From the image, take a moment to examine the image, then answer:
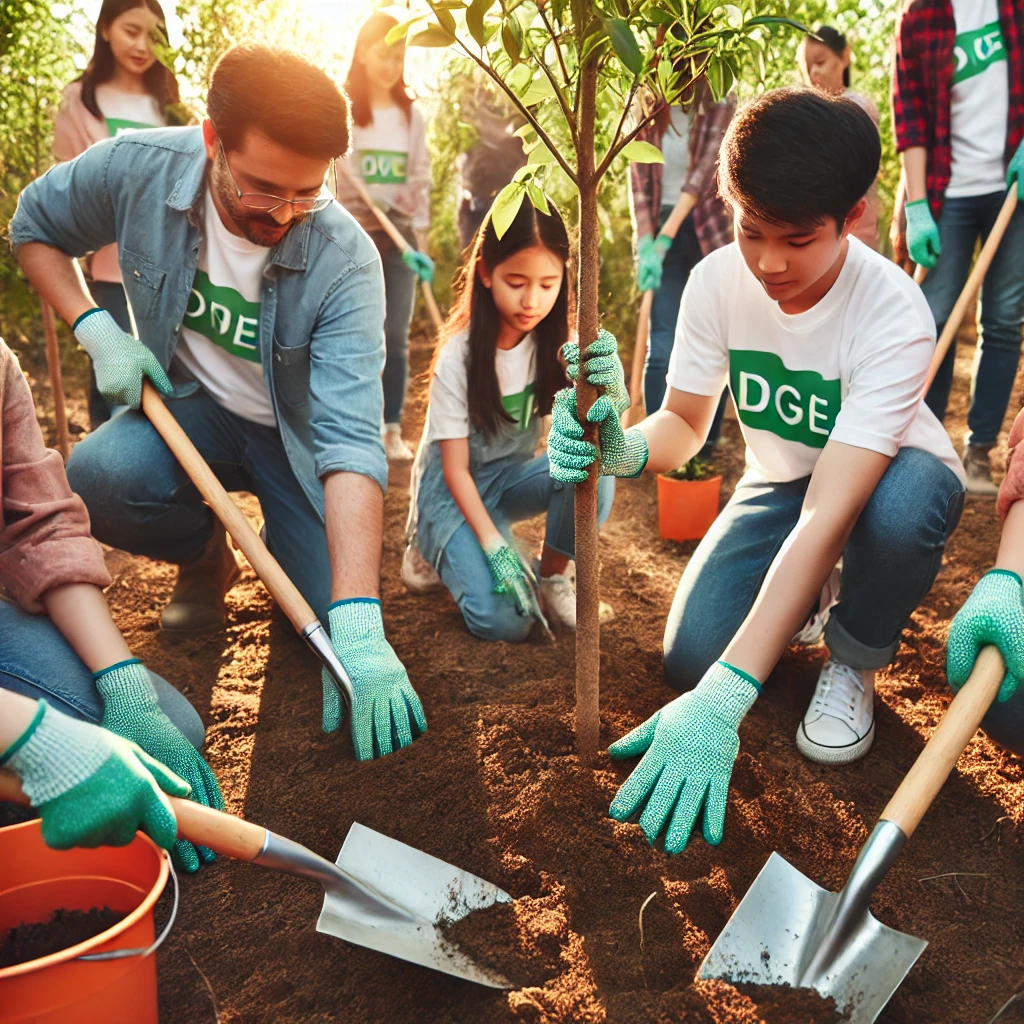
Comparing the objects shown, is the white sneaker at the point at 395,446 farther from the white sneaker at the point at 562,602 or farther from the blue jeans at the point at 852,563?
the blue jeans at the point at 852,563

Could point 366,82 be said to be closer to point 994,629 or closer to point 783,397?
point 783,397

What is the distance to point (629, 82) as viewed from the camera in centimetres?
167

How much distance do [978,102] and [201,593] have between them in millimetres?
2959

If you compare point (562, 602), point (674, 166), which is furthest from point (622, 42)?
point (674, 166)

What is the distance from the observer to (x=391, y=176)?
4.38 metres

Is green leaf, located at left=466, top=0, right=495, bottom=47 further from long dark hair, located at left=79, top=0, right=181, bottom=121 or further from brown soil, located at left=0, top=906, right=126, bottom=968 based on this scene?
long dark hair, located at left=79, top=0, right=181, bottom=121

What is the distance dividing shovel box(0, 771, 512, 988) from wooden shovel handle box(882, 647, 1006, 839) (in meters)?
0.65

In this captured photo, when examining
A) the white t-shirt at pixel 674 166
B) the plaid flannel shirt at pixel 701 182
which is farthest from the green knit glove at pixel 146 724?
the white t-shirt at pixel 674 166

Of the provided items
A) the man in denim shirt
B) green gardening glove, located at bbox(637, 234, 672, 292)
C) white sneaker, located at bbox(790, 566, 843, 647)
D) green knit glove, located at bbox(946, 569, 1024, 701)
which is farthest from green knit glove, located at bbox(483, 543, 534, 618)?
Result: green gardening glove, located at bbox(637, 234, 672, 292)

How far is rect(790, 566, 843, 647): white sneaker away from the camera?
2318 mm

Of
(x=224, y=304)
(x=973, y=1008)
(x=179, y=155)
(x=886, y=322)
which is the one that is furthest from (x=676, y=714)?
(x=179, y=155)

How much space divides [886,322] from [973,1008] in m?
1.25

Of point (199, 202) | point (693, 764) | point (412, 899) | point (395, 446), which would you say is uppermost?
point (199, 202)

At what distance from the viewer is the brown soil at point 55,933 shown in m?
1.29
